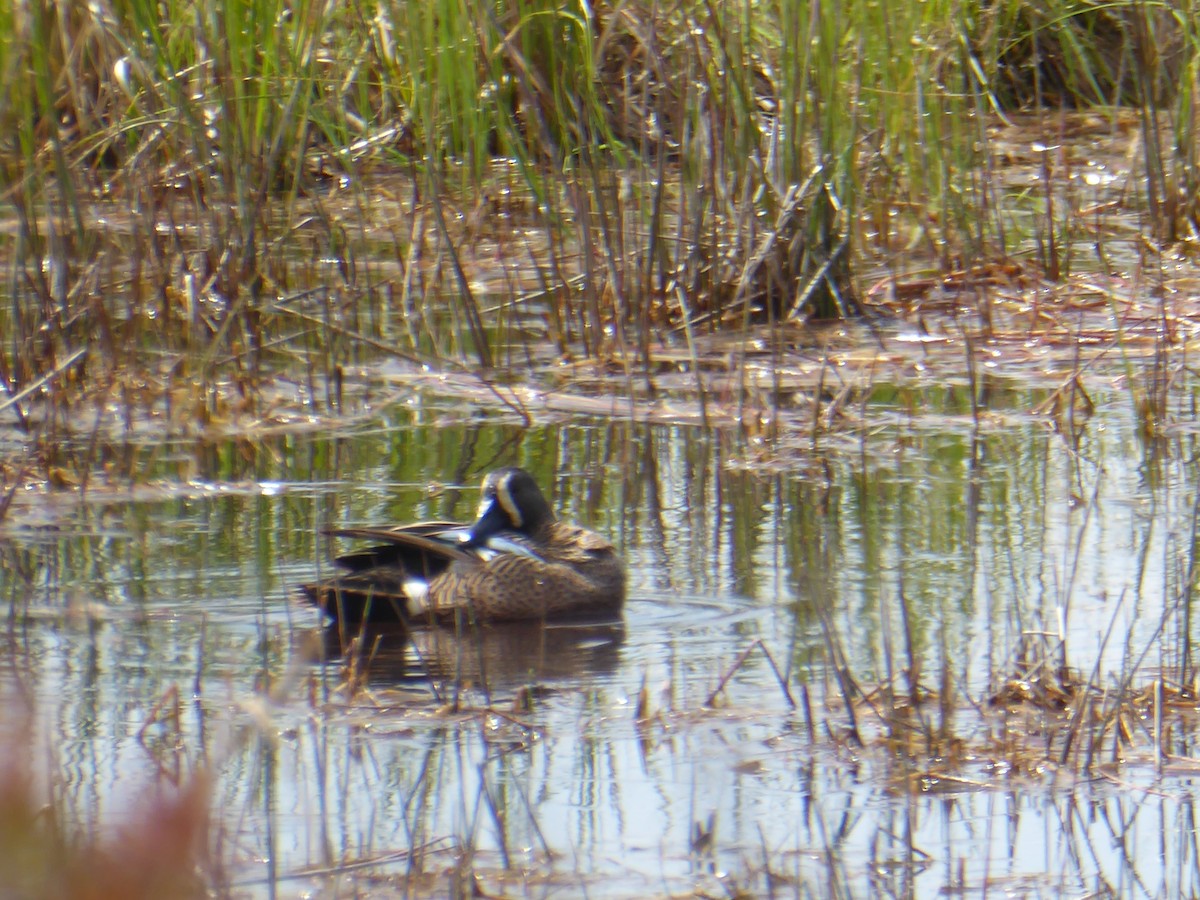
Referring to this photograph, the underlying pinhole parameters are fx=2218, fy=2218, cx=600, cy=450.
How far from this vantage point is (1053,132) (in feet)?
38.7

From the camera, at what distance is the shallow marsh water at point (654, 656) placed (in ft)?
11.5

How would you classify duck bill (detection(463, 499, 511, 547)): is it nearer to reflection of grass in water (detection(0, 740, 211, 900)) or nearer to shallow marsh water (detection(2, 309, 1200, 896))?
shallow marsh water (detection(2, 309, 1200, 896))

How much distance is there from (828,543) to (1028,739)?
5.11 ft

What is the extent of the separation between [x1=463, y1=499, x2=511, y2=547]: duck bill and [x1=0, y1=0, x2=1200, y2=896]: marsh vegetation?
0.93ft

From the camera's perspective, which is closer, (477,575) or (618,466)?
(477,575)

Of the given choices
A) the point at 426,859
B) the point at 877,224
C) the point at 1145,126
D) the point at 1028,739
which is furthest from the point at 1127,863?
the point at 877,224

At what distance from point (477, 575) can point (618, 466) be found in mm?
1188

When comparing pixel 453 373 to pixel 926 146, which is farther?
pixel 926 146

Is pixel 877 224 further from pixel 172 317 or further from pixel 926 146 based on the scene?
pixel 172 317

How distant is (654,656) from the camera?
4.84m

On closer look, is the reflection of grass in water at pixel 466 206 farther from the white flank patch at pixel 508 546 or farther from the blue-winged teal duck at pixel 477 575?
the white flank patch at pixel 508 546

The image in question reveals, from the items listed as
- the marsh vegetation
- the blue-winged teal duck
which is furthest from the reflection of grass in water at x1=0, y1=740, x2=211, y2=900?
the blue-winged teal duck

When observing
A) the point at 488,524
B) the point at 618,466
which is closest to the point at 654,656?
the point at 488,524

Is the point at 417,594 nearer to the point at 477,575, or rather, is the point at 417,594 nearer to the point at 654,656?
the point at 477,575
